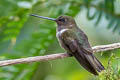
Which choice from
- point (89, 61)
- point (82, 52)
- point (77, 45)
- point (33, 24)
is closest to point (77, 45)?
point (77, 45)

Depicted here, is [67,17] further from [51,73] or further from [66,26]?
[51,73]

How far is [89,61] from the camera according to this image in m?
3.87

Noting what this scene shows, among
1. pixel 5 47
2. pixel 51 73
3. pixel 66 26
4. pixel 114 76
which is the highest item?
pixel 114 76

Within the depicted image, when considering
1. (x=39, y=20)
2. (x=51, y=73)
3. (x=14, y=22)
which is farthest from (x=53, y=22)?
(x=51, y=73)

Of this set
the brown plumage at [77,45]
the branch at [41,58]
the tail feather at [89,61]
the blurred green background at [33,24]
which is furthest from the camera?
the blurred green background at [33,24]

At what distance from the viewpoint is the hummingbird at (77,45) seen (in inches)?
149

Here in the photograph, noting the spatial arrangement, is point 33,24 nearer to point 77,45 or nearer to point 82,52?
point 77,45

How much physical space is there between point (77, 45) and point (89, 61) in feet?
1.20

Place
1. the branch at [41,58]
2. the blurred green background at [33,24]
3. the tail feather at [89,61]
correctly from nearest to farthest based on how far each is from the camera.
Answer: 1. the branch at [41,58]
2. the tail feather at [89,61]
3. the blurred green background at [33,24]

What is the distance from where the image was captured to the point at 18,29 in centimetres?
485

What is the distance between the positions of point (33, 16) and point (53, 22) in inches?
12.2

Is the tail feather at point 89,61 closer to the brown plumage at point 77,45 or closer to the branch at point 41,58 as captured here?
the brown plumage at point 77,45

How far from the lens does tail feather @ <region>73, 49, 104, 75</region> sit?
3.63 metres

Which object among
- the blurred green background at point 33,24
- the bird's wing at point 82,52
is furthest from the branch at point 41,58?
the blurred green background at point 33,24
